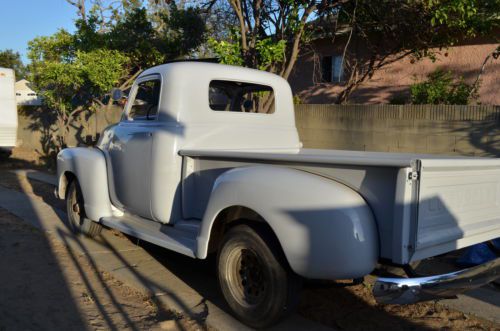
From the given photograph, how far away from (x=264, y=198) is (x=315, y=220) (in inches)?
17.5

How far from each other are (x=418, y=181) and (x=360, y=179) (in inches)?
14.6

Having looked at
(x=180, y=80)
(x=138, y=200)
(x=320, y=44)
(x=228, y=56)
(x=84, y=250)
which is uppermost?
(x=320, y=44)

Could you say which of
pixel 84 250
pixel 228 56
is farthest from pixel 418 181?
pixel 228 56

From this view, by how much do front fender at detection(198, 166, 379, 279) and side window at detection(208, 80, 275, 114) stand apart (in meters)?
2.07

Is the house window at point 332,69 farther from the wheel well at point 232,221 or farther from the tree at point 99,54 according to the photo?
the wheel well at point 232,221

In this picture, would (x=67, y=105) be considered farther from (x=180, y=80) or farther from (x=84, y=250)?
(x=180, y=80)

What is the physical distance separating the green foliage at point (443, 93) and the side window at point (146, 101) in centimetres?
631

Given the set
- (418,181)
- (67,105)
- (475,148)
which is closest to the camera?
(418,181)

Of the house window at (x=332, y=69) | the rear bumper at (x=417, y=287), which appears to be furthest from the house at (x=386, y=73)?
the rear bumper at (x=417, y=287)

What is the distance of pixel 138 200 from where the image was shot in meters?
5.06

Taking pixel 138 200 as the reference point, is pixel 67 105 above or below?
above

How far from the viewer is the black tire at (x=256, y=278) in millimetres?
3447

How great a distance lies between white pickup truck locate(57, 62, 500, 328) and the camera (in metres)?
3.00

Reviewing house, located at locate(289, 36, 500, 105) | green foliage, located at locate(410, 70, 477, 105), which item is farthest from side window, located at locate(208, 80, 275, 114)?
house, located at locate(289, 36, 500, 105)
